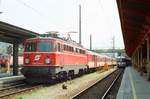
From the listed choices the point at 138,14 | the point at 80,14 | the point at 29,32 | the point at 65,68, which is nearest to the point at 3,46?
the point at 80,14

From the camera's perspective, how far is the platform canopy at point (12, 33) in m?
28.2

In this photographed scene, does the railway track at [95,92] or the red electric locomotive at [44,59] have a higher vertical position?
the red electric locomotive at [44,59]

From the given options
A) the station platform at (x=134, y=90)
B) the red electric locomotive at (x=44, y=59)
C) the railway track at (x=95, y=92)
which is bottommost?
the railway track at (x=95, y=92)

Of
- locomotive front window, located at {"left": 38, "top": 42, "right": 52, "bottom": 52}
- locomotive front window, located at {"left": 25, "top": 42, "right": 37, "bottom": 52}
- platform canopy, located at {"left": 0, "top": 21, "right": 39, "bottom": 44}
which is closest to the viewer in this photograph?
locomotive front window, located at {"left": 38, "top": 42, "right": 52, "bottom": 52}

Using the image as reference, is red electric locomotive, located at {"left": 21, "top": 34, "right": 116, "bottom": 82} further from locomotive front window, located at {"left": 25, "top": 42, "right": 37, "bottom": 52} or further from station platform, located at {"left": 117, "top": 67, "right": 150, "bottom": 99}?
station platform, located at {"left": 117, "top": 67, "right": 150, "bottom": 99}

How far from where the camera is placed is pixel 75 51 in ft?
104

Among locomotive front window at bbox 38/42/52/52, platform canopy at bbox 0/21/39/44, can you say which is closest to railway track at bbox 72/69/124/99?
locomotive front window at bbox 38/42/52/52

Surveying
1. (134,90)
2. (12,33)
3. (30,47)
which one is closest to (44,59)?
(30,47)

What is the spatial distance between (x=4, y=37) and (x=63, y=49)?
7.18m

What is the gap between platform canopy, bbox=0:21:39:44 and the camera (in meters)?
28.2

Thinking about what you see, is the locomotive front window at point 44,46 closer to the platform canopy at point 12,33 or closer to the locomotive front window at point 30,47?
the locomotive front window at point 30,47

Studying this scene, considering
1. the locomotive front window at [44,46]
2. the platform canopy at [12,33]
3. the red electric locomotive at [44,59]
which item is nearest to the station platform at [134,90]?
the red electric locomotive at [44,59]

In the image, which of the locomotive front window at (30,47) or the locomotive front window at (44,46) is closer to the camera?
the locomotive front window at (44,46)

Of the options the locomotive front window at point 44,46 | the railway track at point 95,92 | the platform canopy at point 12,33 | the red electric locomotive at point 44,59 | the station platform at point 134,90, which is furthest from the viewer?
the platform canopy at point 12,33
